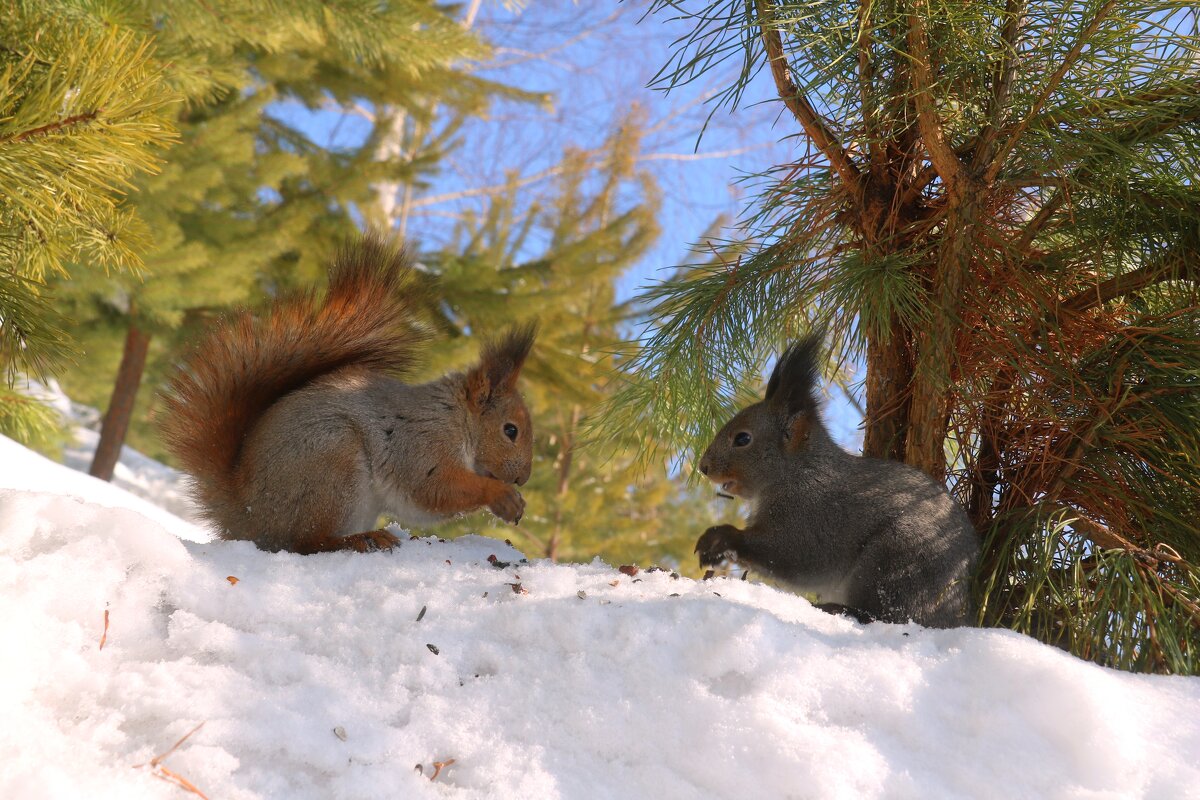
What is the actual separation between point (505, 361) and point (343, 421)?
0.40 metres

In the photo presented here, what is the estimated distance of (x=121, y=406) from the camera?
5875mm

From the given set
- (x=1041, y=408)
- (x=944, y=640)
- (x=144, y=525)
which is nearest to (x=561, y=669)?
(x=944, y=640)

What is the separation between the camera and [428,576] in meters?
1.44

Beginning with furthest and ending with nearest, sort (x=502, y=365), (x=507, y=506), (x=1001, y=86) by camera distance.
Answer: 1. (x=502, y=365)
2. (x=507, y=506)
3. (x=1001, y=86)

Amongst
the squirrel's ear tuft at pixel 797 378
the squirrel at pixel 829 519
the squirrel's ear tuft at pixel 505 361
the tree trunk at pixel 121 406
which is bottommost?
the tree trunk at pixel 121 406

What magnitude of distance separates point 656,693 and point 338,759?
377 millimetres

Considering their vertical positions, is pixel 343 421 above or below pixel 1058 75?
below

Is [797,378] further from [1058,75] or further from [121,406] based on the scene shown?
[121,406]

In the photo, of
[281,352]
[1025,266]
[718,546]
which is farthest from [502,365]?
[1025,266]

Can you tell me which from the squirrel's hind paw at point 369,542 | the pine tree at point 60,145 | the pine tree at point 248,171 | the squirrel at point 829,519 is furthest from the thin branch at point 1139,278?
the pine tree at point 248,171

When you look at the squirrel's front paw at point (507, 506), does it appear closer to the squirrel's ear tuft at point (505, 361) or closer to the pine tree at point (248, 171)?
the squirrel's ear tuft at point (505, 361)

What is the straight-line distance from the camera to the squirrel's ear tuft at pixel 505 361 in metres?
1.96

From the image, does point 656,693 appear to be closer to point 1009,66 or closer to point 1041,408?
point 1041,408

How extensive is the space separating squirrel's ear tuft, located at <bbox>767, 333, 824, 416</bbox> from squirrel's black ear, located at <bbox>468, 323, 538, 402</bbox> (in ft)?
1.73
